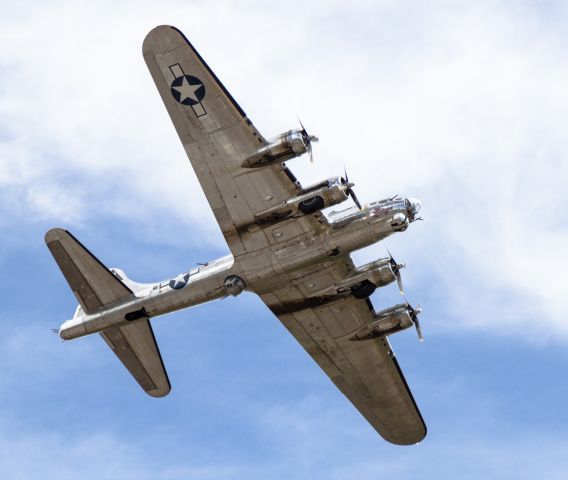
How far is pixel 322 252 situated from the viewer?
1452 inches

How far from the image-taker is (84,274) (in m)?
39.0

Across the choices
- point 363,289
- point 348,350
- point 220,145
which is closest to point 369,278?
point 363,289

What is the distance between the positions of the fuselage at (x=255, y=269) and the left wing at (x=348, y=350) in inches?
51.3

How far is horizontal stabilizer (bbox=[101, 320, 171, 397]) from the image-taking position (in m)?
40.1

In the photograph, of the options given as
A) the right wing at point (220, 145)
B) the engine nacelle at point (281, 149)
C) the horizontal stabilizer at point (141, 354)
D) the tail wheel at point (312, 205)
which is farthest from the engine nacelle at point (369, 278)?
the horizontal stabilizer at point (141, 354)

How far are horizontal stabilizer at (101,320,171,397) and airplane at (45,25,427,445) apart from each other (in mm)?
39

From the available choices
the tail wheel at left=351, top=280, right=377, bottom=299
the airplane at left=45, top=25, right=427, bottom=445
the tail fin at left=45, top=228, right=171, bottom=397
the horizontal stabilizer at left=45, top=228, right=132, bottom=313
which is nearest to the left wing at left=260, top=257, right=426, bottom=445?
the airplane at left=45, top=25, right=427, bottom=445

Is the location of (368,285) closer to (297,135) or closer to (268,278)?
(268,278)

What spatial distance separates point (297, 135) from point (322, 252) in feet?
14.8

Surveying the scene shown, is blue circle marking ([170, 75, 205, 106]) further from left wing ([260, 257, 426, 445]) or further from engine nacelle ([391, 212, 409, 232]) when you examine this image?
engine nacelle ([391, 212, 409, 232])

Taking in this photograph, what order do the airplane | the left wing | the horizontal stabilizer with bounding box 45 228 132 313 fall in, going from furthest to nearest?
the left wing
the horizontal stabilizer with bounding box 45 228 132 313
the airplane

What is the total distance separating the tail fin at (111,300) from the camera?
38625 millimetres

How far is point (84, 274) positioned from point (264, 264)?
707 cm

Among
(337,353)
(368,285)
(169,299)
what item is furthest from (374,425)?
(169,299)
